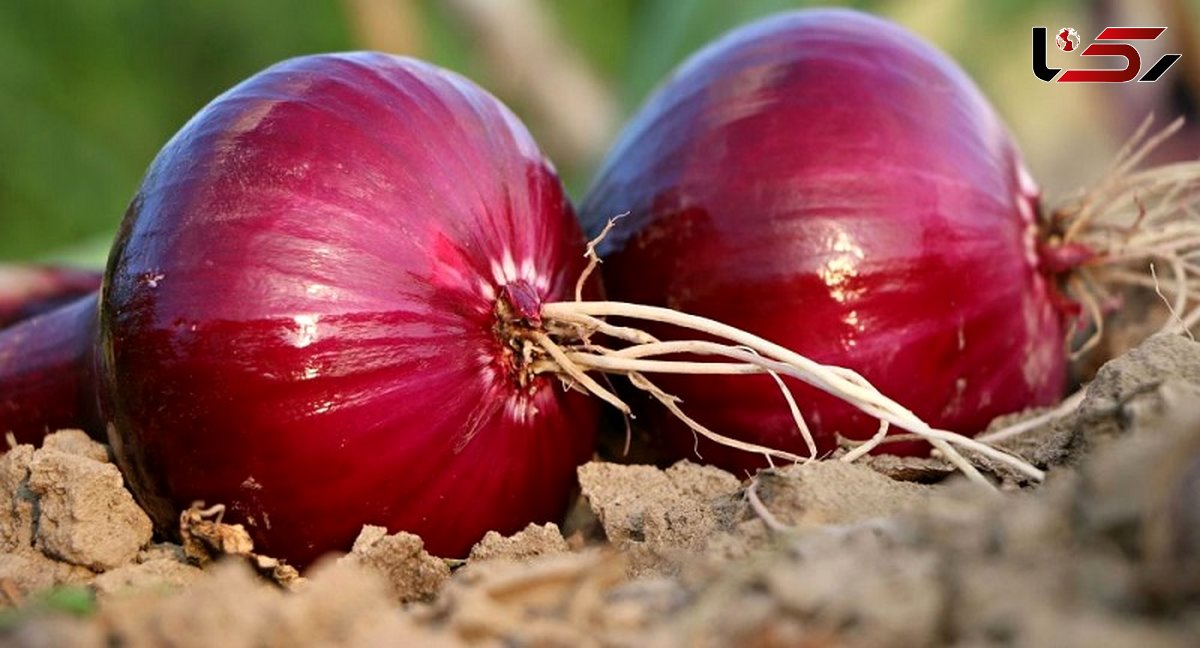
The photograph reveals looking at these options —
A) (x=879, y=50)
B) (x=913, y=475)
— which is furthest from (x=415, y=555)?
(x=879, y=50)

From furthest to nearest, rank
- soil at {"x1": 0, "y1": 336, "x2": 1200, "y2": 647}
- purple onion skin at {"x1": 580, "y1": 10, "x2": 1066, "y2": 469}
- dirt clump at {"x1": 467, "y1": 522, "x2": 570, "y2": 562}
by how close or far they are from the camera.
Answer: purple onion skin at {"x1": 580, "y1": 10, "x2": 1066, "y2": 469}
dirt clump at {"x1": 467, "y1": 522, "x2": 570, "y2": 562}
soil at {"x1": 0, "y1": 336, "x2": 1200, "y2": 647}

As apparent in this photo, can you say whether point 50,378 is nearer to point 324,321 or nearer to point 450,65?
point 324,321

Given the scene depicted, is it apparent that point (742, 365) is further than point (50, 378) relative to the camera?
No

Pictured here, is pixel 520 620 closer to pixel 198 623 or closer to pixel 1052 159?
pixel 198 623

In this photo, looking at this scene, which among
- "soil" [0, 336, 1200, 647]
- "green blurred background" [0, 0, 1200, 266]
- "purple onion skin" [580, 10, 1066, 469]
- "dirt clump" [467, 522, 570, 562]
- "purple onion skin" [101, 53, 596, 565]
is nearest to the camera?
"soil" [0, 336, 1200, 647]

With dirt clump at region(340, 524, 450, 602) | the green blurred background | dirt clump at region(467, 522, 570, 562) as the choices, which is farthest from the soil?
the green blurred background

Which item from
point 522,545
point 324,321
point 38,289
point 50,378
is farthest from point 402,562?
point 38,289

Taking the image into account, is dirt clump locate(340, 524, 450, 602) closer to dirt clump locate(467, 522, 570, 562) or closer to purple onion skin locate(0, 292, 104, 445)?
dirt clump locate(467, 522, 570, 562)
